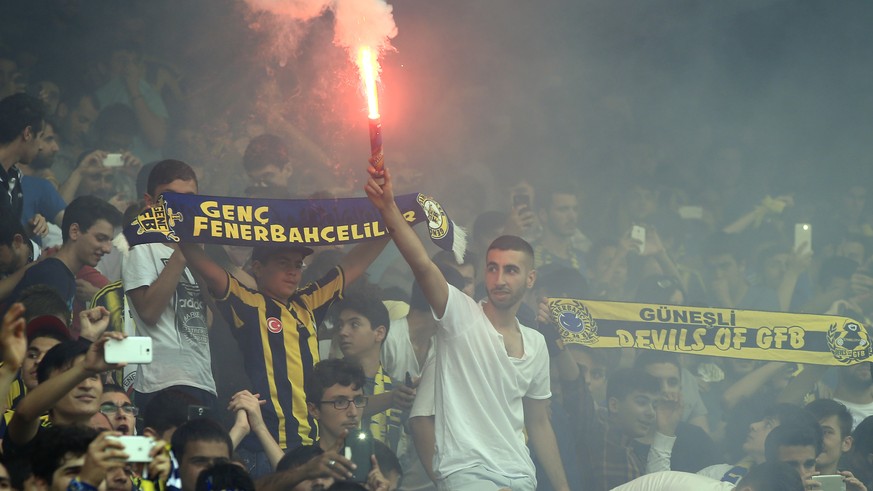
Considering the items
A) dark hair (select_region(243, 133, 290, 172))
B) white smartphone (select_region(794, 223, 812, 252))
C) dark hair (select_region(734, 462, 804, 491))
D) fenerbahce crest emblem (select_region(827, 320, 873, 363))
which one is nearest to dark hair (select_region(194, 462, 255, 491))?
dark hair (select_region(734, 462, 804, 491))

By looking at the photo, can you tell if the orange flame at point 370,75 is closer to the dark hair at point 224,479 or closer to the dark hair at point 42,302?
the dark hair at point 224,479

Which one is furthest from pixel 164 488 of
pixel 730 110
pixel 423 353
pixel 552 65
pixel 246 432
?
pixel 730 110

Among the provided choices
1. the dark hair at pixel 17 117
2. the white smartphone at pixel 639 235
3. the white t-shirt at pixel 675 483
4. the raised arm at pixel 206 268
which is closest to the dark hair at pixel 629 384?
the white t-shirt at pixel 675 483

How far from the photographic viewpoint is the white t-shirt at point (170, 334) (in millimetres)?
5172

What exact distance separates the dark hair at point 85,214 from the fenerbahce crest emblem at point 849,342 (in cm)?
425

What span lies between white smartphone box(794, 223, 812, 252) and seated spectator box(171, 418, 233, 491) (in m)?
6.13

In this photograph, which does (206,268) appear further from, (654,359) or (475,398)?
(654,359)

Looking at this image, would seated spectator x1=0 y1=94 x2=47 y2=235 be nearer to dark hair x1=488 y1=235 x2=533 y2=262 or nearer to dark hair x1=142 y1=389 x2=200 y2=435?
dark hair x1=142 y1=389 x2=200 y2=435

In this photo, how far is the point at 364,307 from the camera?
19.1 feet

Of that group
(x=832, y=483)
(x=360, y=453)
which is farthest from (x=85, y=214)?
(x=832, y=483)

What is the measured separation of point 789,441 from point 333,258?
256cm

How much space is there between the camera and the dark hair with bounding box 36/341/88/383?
4.04m

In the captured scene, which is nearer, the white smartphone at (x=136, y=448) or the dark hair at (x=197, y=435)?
the white smartphone at (x=136, y=448)

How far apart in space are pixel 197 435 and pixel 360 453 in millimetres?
941
